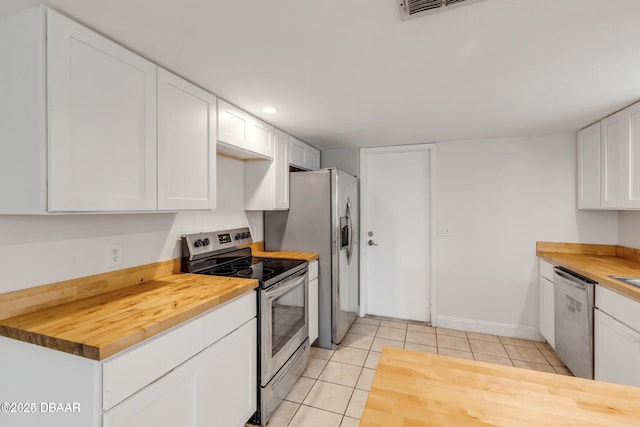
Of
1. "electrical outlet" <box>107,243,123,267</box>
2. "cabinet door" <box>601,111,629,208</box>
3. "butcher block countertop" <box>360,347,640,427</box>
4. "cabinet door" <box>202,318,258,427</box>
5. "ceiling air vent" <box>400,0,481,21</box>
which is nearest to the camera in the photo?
"butcher block countertop" <box>360,347,640,427</box>

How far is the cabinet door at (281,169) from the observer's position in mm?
2721

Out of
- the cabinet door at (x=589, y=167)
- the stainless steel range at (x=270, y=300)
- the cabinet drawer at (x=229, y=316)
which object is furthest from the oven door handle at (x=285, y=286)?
the cabinet door at (x=589, y=167)

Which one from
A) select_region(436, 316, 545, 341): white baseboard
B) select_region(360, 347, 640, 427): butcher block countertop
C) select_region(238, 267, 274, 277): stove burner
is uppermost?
select_region(238, 267, 274, 277): stove burner

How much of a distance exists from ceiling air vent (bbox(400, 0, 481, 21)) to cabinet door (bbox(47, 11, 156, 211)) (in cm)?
126

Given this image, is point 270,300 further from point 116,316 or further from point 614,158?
point 614,158

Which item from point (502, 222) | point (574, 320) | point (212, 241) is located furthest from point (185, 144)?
point (502, 222)

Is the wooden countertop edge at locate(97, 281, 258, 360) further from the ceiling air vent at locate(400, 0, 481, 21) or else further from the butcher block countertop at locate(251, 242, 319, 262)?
the ceiling air vent at locate(400, 0, 481, 21)

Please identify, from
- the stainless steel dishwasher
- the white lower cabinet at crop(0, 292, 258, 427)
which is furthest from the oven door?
the stainless steel dishwasher

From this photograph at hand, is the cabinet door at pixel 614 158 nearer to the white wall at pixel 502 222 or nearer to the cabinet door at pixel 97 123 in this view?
the white wall at pixel 502 222

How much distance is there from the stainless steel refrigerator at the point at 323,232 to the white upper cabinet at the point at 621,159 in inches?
88.7

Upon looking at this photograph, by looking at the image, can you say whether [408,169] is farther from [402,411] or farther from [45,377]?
[45,377]

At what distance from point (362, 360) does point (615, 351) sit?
69.0 inches

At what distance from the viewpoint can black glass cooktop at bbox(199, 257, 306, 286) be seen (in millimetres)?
1984

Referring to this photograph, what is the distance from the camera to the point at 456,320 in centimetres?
332
